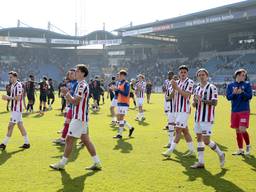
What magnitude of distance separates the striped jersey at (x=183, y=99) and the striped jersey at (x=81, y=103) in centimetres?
246

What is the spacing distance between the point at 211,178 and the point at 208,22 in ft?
136

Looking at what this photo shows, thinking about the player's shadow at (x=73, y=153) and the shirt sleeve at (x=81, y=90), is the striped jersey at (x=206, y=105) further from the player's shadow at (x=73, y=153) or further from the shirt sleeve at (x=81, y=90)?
the player's shadow at (x=73, y=153)

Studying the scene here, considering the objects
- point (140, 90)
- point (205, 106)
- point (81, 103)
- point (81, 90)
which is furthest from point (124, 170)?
point (140, 90)

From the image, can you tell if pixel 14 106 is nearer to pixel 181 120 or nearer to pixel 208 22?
pixel 181 120

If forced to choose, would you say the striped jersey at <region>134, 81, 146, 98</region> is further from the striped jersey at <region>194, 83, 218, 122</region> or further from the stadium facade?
the stadium facade

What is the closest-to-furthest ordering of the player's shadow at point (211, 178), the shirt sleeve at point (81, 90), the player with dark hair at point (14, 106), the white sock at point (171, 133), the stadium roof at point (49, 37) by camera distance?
the player's shadow at point (211, 178)
the shirt sleeve at point (81, 90)
the player with dark hair at point (14, 106)
the white sock at point (171, 133)
the stadium roof at point (49, 37)

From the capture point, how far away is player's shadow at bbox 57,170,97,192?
21.5 ft

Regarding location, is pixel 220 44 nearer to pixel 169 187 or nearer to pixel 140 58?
pixel 140 58

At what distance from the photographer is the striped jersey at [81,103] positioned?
294 inches

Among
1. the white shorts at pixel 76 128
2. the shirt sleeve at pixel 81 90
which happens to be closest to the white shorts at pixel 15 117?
the white shorts at pixel 76 128

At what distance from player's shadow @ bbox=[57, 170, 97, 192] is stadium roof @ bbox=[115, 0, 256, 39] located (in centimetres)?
3855

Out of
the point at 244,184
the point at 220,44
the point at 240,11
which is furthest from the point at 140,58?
the point at 244,184

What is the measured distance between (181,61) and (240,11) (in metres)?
21.1

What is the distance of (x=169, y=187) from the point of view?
22.2ft
